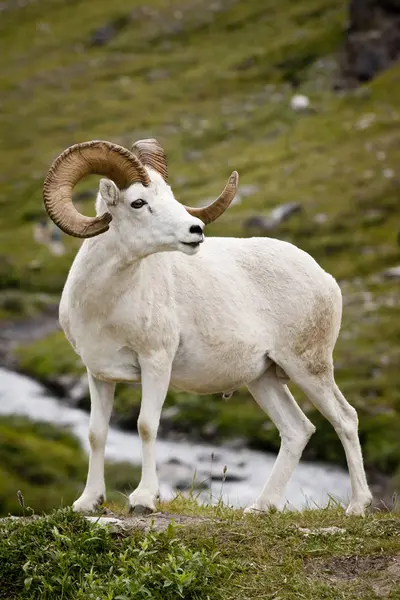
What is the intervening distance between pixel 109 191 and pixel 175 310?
1804mm

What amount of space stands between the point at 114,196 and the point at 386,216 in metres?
53.2

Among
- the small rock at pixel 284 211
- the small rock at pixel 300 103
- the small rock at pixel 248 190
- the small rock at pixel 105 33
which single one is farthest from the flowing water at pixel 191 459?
the small rock at pixel 105 33

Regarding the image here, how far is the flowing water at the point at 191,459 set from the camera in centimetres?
3538

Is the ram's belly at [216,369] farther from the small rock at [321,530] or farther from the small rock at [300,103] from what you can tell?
the small rock at [300,103]

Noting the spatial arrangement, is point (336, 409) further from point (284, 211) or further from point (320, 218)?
point (320, 218)

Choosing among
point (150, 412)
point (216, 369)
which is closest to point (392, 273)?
point (216, 369)

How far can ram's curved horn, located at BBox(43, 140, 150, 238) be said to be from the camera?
1228cm

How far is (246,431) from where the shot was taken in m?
40.7

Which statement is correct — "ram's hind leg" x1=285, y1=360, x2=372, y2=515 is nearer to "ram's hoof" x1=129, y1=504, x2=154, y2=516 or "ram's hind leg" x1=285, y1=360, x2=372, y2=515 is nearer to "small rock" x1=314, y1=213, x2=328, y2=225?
"ram's hoof" x1=129, y1=504, x2=154, y2=516

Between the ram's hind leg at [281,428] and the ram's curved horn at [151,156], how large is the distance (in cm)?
337

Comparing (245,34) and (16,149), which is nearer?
(16,149)

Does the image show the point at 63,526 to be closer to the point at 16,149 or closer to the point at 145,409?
the point at 145,409

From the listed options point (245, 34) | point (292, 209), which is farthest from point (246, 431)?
point (245, 34)

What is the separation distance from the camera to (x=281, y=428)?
14492 millimetres
